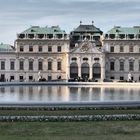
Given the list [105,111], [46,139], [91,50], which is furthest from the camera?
[91,50]

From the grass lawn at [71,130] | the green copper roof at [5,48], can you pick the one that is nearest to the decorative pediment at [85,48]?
the green copper roof at [5,48]

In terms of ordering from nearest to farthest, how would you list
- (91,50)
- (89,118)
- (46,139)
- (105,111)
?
1. (46,139)
2. (89,118)
3. (105,111)
4. (91,50)

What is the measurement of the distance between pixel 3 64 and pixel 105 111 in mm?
83599

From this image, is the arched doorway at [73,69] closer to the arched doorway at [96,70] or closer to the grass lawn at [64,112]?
the arched doorway at [96,70]

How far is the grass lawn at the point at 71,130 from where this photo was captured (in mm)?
22859

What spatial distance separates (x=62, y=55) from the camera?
114125 mm

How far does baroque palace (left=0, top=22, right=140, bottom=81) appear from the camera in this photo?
11156 centimetres

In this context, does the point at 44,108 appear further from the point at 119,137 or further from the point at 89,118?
the point at 119,137

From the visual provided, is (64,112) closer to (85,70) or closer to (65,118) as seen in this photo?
(65,118)

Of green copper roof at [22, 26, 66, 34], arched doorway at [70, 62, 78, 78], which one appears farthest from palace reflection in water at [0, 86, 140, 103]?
green copper roof at [22, 26, 66, 34]

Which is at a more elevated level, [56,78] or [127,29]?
[127,29]

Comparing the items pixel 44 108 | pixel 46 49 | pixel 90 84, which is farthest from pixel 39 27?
pixel 44 108

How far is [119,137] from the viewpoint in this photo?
22.9 meters

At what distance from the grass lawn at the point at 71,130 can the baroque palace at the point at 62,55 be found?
85.2 meters
